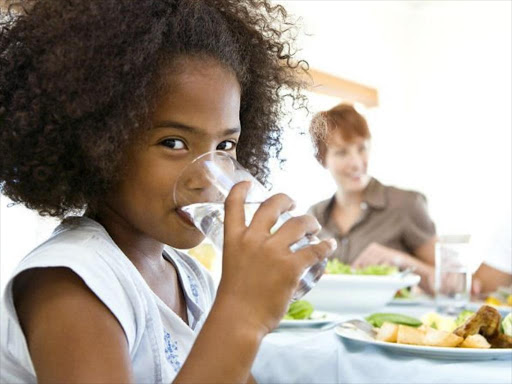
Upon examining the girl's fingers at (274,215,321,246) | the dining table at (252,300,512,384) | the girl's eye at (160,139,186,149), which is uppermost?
the girl's eye at (160,139,186,149)

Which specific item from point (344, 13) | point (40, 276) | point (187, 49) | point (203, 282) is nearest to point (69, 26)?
point (187, 49)

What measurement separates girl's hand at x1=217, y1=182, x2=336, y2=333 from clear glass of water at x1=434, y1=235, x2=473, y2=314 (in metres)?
1.00

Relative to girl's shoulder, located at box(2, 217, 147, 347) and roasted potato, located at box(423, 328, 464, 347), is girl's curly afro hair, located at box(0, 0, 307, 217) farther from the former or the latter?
roasted potato, located at box(423, 328, 464, 347)

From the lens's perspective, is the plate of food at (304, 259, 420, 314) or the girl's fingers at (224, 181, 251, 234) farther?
the plate of food at (304, 259, 420, 314)

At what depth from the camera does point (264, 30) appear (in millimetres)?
1023

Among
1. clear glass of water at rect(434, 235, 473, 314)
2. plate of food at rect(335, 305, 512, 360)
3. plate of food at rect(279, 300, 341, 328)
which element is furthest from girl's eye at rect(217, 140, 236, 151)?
clear glass of water at rect(434, 235, 473, 314)

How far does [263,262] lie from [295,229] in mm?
44

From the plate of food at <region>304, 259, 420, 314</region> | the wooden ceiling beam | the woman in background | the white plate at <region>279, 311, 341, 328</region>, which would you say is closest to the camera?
the white plate at <region>279, 311, 341, 328</region>

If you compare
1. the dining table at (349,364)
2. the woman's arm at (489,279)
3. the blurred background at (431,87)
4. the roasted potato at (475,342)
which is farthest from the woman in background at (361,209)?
the roasted potato at (475,342)

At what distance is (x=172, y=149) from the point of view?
765mm

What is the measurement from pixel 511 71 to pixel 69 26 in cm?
414

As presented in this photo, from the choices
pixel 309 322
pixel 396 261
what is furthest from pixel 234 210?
pixel 396 261

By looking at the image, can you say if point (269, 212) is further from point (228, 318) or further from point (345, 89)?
point (345, 89)

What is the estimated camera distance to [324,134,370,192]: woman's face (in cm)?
318
